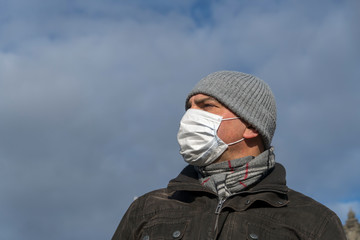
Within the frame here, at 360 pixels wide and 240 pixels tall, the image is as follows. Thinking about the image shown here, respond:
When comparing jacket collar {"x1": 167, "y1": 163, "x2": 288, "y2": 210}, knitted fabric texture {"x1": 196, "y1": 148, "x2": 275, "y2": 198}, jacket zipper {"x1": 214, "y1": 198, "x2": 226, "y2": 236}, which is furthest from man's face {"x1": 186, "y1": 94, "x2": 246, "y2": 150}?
jacket zipper {"x1": 214, "y1": 198, "x2": 226, "y2": 236}

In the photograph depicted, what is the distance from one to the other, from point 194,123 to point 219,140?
1.14 ft

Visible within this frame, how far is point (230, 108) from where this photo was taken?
6527 millimetres

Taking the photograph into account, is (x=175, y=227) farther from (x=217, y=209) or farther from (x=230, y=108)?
(x=230, y=108)

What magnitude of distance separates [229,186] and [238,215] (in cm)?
38

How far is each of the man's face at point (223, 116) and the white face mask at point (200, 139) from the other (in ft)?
0.15

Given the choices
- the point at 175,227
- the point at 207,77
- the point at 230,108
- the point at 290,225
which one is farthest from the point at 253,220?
the point at 207,77

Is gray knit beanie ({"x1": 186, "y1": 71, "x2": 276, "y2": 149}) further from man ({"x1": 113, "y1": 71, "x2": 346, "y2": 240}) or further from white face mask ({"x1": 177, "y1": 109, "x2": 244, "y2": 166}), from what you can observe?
white face mask ({"x1": 177, "y1": 109, "x2": 244, "y2": 166})

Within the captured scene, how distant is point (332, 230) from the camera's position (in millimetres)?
5859

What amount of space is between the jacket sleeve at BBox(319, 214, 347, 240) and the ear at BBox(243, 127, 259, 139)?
1.20m

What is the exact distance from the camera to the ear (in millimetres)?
6492

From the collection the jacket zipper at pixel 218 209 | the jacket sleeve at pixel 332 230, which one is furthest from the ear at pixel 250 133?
the jacket sleeve at pixel 332 230

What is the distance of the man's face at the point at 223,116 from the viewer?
646 centimetres

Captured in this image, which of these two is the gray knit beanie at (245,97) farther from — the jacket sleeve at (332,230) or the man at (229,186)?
the jacket sleeve at (332,230)

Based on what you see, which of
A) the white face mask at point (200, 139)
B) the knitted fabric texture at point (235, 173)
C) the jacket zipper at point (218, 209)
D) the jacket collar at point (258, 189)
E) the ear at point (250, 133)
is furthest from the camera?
the ear at point (250, 133)
